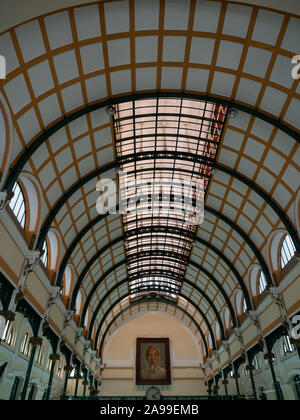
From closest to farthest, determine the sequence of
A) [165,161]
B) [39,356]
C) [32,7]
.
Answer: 1. [32,7]
2. [39,356]
3. [165,161]

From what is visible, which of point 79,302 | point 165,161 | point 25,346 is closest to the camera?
point 25,346

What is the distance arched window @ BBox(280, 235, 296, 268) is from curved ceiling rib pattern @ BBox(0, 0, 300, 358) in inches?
54.4

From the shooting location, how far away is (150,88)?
21.2 m

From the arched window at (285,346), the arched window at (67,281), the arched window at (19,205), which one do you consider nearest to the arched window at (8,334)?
the arched window at (67,281)

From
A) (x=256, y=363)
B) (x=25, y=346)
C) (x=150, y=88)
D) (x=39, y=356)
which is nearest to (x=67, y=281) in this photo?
(x=25, y=346)

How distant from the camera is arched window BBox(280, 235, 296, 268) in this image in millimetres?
24109

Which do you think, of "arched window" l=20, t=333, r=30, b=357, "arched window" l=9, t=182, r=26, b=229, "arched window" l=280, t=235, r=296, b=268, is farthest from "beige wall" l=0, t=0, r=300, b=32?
"arched window" l=20, t=333, r=30, b=357

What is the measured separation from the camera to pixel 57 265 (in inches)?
1014

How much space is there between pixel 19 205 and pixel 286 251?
70.0 ft

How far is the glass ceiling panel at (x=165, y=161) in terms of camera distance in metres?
23.6

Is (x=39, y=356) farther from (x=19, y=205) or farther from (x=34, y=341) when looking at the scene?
(x=19, y=205)

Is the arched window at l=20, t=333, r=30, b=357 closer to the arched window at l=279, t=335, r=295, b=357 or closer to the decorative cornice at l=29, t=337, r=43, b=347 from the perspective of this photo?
the decorative cornice at l=29, t=337, r=43, b=347

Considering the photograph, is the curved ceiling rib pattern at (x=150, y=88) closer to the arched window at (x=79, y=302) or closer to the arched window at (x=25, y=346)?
the arched window at (x=25, y=346)

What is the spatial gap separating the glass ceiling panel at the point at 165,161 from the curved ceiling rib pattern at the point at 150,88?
1299 mm
